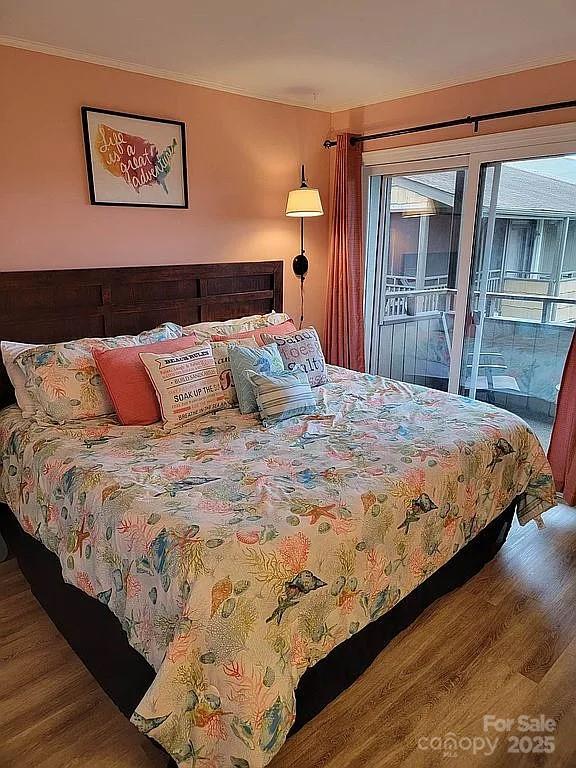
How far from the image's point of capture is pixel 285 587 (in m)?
1.51

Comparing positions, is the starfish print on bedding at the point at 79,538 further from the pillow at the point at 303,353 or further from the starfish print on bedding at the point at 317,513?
the pillow at the point at 303,353

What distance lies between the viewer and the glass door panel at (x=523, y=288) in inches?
126

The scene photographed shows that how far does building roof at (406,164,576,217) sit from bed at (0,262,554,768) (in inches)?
54.4

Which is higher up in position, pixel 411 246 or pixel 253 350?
pixel 411 246

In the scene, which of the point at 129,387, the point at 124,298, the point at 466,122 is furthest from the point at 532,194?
the point at 129,387

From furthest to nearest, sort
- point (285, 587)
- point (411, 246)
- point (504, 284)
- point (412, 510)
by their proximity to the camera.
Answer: point (411, 246) → point (504, 284) → point (412, 510) → point (285, 587)

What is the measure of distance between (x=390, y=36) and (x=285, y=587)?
2520 millimetres

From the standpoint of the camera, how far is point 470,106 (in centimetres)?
329

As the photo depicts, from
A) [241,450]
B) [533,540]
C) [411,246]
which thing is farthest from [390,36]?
[533,540]

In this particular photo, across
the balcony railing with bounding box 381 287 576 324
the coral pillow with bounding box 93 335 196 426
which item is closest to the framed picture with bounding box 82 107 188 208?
the coral pillow with bounding box 93 335 196 426

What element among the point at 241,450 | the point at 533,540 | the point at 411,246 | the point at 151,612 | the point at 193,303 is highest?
the point at 411,246

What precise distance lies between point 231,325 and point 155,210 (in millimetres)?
818

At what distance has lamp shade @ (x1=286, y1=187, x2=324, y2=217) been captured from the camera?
140 inches

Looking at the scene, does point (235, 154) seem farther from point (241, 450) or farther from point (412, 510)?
point (412, 510)
